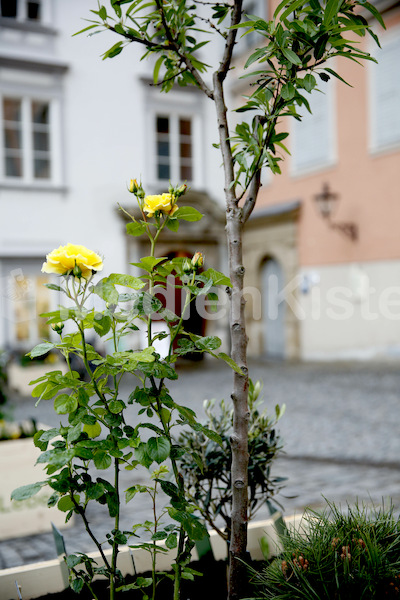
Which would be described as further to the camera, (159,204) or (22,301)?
(22,301)

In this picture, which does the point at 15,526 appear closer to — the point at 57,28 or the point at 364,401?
the point at 364,401

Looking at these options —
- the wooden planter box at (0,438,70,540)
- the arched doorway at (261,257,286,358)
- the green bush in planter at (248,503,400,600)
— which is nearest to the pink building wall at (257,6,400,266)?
the arched doorway at (261,257,286,358)

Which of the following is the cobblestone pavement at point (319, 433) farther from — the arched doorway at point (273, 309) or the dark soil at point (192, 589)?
the arched doorway at point (273, 309)

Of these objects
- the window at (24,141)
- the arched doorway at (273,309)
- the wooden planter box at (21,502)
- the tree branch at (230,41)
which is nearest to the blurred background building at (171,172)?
the window at (24,141)

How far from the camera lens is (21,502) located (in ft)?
11.9

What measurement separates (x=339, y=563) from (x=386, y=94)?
1060 centimetres

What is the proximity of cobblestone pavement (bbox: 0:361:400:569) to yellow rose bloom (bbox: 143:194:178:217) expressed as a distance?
0.81 meters

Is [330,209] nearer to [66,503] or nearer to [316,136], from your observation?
[316,136]

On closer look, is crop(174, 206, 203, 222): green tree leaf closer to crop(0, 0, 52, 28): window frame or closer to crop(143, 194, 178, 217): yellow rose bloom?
crop(143, 194, 178, 217): yellow rose bloom

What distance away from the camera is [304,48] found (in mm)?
1632

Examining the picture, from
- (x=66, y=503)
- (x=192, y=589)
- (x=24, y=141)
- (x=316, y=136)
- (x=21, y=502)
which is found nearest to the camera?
(x=66, y=503)

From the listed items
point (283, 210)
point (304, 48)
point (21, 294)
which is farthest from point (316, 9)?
point (283, 210)

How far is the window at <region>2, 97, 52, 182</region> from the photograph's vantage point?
11586 mm

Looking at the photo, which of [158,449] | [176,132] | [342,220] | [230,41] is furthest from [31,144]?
[158,449]
